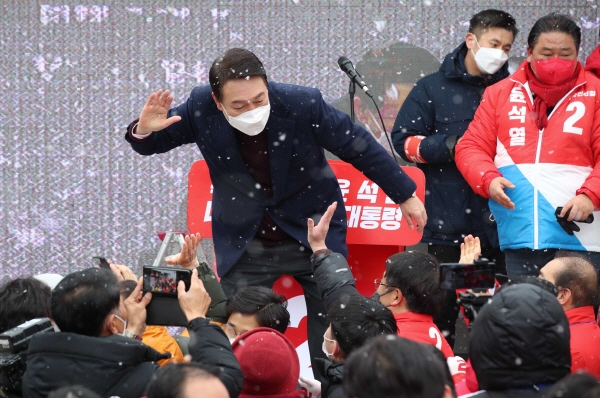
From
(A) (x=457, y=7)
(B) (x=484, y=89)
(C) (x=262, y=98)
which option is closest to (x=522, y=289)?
(C) (x=262, y=98)

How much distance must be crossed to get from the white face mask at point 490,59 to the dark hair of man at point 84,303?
274 centimetres

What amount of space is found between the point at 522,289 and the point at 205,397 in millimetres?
873

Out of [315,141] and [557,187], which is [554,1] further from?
[315,141]

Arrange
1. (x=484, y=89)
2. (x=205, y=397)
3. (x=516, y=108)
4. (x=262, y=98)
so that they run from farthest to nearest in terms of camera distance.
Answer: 1. (x=484, y=89)
2. (x=516, y=108)
3. (x=262, y=98)
4. (x=205, y=397)

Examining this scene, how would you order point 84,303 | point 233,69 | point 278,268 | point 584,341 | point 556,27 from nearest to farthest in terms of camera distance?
point 84,303
point 584,341
point 233,69
point 278,268
point 556,27

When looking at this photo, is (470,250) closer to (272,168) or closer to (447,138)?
(272,168)

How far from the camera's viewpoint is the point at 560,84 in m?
4.20

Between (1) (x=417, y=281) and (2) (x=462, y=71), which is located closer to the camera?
(1) (x=417, y=281)

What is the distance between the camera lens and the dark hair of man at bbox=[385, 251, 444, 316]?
3275mm

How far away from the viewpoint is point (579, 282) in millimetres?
3354

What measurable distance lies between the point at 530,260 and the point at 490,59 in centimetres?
117

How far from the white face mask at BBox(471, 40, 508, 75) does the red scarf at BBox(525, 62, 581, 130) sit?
47 cm

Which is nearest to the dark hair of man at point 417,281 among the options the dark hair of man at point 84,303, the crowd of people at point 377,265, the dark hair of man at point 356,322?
the crowd of people at point 377,265

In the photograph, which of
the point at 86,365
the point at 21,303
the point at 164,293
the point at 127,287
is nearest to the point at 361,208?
the point at 127,287
